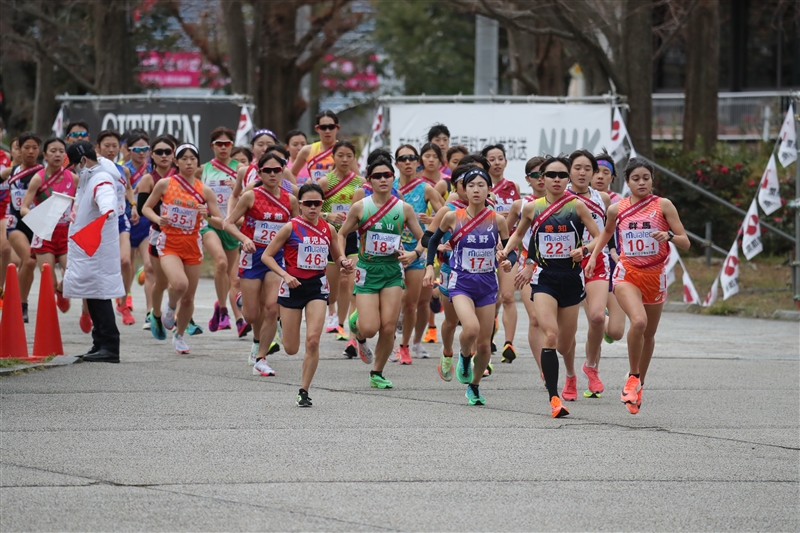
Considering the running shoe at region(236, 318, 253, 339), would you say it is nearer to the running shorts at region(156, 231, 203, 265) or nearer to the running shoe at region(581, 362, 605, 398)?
the running shorts at region(156, 231, 203, 265)

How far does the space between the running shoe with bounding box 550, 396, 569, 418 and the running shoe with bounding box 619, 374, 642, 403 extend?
1.88 ft

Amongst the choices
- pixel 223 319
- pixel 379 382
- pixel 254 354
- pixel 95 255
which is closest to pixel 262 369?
pixel 254 354

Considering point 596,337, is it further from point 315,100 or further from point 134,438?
point 315,100

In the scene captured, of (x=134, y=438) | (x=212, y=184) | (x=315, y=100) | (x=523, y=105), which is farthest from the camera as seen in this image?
(x=315, y=100)

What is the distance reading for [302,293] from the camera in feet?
33.6

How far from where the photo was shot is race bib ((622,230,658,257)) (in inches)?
392

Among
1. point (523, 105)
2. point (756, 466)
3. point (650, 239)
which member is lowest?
point (756, 466)

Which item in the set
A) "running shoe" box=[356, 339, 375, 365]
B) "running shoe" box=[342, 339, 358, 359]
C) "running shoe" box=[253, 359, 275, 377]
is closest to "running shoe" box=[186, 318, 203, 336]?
"running shoe" box=[342, 339, 358, 359]

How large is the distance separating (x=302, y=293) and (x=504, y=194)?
11.8ft

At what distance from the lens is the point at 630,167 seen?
10.1 m

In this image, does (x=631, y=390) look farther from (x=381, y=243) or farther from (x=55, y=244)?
(x=55, y=244)

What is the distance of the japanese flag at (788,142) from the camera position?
58.1 ft

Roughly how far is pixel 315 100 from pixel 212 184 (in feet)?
114

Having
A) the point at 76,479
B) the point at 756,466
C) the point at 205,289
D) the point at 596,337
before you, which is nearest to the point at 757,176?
the point at 205,289
